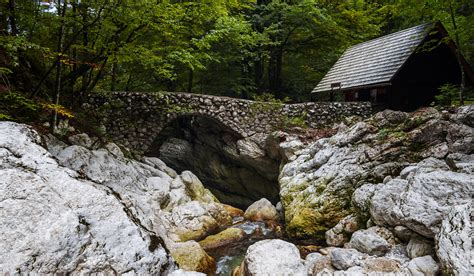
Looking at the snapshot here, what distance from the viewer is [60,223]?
12.9 feet

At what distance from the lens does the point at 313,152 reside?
36.2 feet

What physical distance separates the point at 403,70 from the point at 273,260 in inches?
509

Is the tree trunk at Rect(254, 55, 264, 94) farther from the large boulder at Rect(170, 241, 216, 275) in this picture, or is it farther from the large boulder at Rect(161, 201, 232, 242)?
the large boulder at Rect(170, 241, 216, 275)

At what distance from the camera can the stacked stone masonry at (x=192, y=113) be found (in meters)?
12.2

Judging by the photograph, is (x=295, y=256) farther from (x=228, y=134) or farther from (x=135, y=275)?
(x=228, y=134)

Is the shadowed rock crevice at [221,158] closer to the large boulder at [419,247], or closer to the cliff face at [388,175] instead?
the cliff face at [388,175]

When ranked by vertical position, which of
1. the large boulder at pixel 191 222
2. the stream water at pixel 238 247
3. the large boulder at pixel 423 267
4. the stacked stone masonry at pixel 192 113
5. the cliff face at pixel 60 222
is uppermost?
the stacked stone masonry at pixel 192 113

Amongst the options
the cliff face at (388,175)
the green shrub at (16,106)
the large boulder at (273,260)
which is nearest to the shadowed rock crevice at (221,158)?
the cliff face at (388,175)


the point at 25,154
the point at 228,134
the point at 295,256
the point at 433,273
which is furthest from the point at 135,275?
the point at 228,134

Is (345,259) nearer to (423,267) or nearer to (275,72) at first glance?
(423,267)

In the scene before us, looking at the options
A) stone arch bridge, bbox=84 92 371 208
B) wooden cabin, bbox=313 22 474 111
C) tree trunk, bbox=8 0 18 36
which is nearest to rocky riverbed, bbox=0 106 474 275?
stone arch bridge, bbox=84 92 371 208

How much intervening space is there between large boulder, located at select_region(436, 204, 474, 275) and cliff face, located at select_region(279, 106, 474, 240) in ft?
1.78

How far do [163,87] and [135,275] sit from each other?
15.0 metres

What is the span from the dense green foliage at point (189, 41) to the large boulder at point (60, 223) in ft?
8.86
